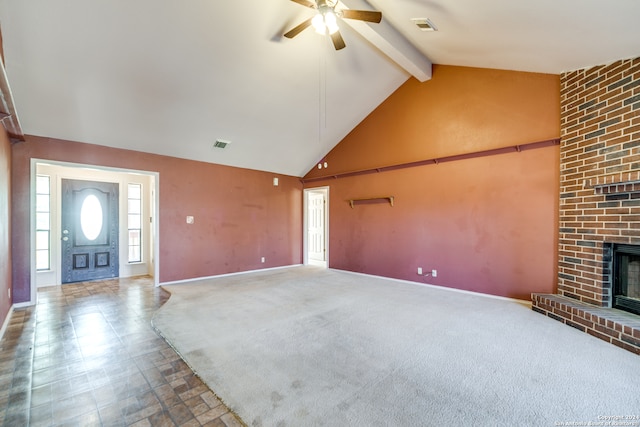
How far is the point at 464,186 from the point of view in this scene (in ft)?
15.0

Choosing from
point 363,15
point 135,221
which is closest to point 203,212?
point 135,221

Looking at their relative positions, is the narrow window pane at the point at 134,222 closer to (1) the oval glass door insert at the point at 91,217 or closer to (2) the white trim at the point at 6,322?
(1) the oval glass door insert at the point at 91,217

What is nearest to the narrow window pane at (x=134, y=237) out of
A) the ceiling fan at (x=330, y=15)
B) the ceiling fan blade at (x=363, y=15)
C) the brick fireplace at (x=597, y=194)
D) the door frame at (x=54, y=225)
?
the door frame at (x=54, y=225)

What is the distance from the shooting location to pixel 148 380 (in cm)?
208

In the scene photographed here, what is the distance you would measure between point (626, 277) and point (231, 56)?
554 cm

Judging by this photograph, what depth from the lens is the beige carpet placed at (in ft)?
5.67

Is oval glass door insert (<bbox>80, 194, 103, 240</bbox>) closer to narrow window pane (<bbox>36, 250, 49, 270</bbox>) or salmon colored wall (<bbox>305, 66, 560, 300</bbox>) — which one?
narrow window pane (<bbox>36, 250, 49, 270</bbox>)

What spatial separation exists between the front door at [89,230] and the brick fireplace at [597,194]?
7626 millimetres

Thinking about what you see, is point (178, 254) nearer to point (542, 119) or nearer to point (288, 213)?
point (288, 213)

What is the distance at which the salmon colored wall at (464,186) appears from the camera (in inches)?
152

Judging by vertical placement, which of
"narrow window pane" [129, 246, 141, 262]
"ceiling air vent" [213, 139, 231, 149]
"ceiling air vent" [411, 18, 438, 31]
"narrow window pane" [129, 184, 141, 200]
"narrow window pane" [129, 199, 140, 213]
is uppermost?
"ceiling air vent" [411, 18, 438, 31]

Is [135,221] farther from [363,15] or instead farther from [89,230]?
[363,15]

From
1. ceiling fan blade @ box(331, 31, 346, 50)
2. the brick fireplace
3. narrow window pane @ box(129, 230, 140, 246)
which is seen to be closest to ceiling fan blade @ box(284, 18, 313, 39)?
ceiling fan blade @ box(331, 31, 346, 50)

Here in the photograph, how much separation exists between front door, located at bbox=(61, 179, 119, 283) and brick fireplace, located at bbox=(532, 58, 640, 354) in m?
7.63
